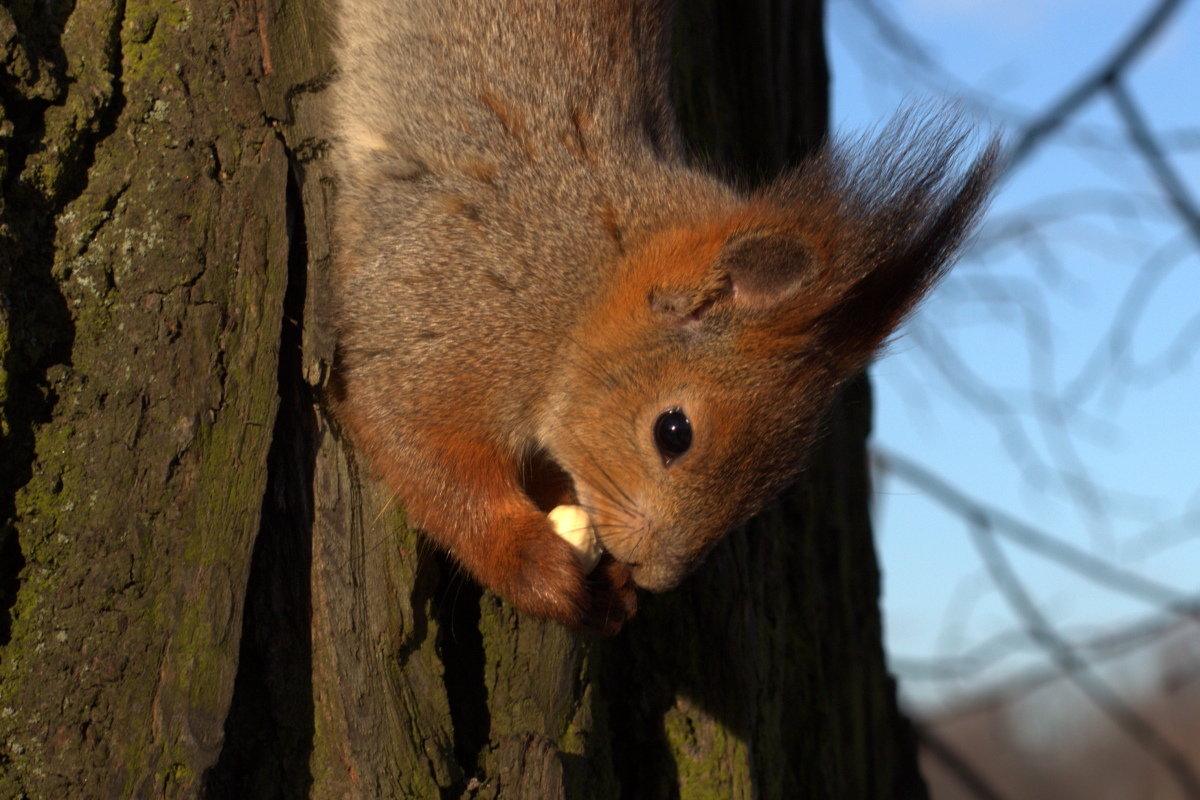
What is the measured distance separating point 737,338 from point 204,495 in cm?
100

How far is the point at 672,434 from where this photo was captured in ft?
7.54

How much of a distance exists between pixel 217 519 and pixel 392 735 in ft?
1.51

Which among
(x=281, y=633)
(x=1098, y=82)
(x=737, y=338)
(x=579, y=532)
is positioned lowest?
(x=281, y=633)

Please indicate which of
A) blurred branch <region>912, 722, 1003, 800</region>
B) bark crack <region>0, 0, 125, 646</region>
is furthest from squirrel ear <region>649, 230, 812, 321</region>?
blurred branch <region>912, 722, 1003, 800</region>

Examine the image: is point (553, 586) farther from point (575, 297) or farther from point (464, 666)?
point (575, 297)

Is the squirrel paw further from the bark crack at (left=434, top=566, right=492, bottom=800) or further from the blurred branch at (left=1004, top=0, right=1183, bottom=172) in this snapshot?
Answer: the blurred branch at (left=1004, top=0, right=1183, bottom=172)

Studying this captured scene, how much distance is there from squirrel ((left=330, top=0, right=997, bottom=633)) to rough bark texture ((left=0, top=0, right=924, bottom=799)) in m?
0.14

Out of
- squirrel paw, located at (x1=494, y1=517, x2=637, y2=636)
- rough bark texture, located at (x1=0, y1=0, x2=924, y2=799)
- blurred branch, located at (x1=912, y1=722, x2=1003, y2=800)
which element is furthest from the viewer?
blurred branch, located at (x1=912, y1=722, x2=1003, y2=800)

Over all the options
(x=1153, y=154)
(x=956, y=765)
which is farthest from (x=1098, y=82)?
(x=956, y=765)

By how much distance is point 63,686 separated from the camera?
1.84 m

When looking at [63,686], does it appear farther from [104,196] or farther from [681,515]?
[681,515]

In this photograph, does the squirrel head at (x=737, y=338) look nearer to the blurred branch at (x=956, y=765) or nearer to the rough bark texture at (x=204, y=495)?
the rough bark texture at (x=204, y=495)

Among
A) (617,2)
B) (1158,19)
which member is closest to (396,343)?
(617,2)

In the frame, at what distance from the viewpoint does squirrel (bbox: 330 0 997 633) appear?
84.7 inches
